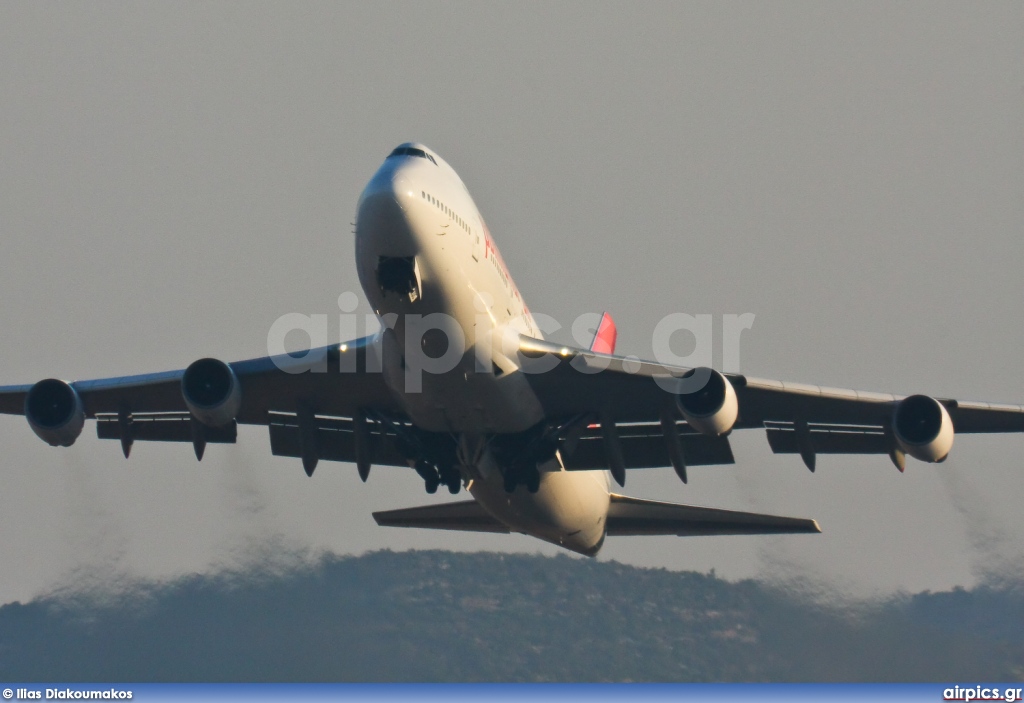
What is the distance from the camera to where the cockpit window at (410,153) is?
2175cm

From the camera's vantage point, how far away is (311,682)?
41281 mm

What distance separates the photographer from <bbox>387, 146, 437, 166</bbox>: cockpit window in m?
21.8

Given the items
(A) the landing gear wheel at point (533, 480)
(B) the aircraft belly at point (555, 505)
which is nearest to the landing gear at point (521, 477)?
(A) the landing gear wheel at point (533, 480)

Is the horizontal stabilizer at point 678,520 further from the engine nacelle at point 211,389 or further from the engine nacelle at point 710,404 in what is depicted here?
the engine nacelle at point 211,389

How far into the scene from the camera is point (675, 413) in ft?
85.9

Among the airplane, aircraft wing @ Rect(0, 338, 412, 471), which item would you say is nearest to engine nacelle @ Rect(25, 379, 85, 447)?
the airplane

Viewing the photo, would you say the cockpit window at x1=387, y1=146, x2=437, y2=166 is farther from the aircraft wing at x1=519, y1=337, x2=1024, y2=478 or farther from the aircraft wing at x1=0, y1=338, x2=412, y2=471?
the aircraft wing at x1=0, y1=338, x2=412, y2=471

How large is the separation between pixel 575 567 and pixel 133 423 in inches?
1021

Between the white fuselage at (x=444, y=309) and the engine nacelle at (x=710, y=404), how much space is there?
10.6 feet

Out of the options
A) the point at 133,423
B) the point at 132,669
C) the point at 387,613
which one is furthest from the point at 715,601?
the point at 133,423

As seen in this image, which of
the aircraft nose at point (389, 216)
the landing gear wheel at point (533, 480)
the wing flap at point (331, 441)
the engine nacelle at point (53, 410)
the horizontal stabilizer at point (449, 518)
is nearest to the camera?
the aircraft nose at point (389, 216)

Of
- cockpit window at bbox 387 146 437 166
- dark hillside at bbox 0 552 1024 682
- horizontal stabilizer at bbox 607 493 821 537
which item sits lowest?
dark hillside at bbox 0 552 1024 682

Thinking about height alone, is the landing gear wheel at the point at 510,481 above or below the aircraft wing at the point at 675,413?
below

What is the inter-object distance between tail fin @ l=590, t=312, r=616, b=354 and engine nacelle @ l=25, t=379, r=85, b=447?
13.8m
